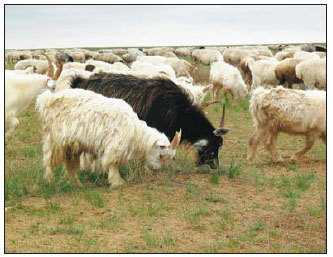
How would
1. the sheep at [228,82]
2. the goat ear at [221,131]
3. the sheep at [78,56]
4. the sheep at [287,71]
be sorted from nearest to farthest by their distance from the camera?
the goat ear at [221,131] → the sheep at [228,82] → the sheep at [287,71] → the sheep at [78,56]

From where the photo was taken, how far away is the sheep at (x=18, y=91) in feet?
28.6

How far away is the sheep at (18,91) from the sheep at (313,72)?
1300 centimetres

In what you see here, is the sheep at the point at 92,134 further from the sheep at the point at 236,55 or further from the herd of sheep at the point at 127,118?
the sheep at the point at 236,55

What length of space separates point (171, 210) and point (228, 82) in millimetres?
13856

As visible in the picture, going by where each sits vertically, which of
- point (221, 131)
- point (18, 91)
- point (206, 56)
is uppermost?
point (206, 56)

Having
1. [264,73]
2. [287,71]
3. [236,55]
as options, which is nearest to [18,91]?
[287,71]

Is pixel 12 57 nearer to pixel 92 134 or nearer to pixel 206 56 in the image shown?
pixel 206 56

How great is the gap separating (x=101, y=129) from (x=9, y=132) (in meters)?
1.51

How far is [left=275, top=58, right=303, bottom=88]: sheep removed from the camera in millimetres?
22047

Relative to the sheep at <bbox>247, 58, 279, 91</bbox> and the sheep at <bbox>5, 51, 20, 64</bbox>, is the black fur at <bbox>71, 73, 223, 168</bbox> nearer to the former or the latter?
the sheep at <bbox>247, 58, 279, 91</bbox>

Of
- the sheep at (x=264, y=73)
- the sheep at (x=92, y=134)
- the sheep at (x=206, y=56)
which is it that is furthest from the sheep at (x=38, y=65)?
the sheep at (x=92, y=134)

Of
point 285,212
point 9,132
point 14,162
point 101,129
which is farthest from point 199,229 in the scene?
point 14,162

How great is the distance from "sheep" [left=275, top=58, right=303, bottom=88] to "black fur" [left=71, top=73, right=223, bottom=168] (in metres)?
12.7

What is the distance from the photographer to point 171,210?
7.80 meters
